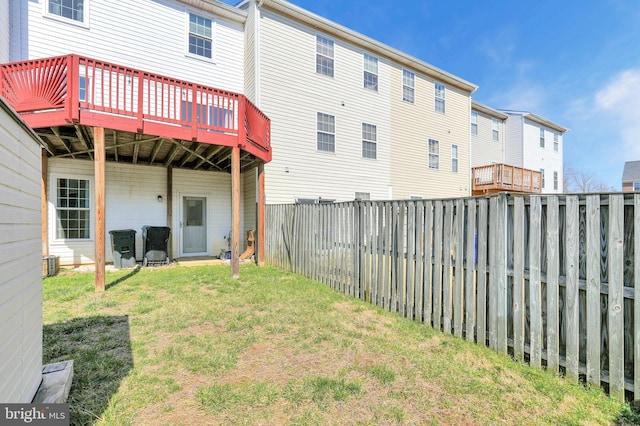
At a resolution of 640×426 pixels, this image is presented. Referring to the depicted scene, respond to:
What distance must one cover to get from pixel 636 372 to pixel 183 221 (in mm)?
9985

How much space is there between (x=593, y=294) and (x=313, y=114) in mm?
9461

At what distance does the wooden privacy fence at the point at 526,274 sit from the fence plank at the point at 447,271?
0.5 inches

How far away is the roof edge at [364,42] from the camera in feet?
30.8

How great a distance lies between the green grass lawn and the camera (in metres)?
2.14

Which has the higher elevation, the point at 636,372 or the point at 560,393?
the point at 636,372

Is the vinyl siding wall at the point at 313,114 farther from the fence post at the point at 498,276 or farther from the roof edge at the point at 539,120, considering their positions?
the roof edge at the point at 539,120

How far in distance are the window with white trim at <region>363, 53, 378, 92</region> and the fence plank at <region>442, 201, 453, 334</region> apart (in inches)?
382

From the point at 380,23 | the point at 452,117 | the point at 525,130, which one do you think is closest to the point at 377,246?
the point at 452,117

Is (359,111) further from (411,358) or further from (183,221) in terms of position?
(411,358)

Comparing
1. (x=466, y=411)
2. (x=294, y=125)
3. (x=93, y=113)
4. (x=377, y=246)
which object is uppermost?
(x=294, y=125)

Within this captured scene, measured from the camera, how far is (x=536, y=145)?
19.7 metres

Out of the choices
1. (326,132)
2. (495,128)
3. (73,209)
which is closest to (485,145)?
(495,128)

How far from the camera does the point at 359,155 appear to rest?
38.0 feet

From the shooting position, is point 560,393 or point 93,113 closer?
point 560,393
